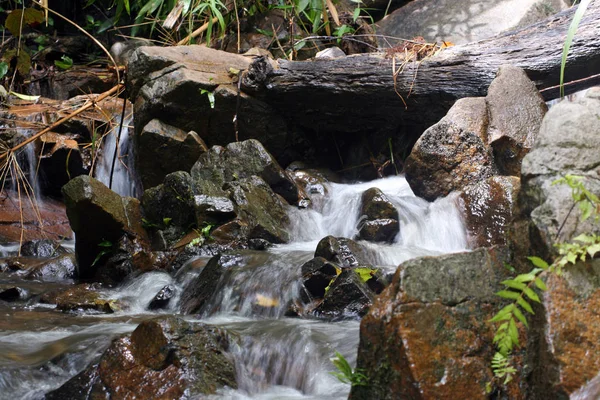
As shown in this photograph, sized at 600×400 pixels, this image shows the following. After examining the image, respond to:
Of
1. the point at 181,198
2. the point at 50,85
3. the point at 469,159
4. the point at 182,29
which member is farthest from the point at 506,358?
the point at 50,85

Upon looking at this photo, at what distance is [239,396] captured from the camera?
292 centimetres

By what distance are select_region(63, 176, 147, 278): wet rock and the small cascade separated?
201 cm

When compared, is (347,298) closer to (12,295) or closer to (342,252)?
(342,252)

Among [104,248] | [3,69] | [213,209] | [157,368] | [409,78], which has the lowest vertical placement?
[157,368]

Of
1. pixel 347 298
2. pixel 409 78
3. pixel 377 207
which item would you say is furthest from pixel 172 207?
pixel 409 78

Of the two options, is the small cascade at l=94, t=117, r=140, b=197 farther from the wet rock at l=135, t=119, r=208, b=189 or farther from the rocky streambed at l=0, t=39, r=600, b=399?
the wet rock at l=135, t=119, r=208, b=189

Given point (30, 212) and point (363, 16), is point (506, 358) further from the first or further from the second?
point (363, 16)

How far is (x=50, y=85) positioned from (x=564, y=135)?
367 inches

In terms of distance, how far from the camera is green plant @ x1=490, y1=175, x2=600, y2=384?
2.03 m

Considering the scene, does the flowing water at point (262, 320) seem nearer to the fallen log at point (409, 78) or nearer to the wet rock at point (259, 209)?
the wet rock at point (259, 209)

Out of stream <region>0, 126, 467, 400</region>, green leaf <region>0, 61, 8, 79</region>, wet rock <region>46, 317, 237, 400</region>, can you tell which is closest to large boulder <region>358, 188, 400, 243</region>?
stream <region>0, 126, 467, 400</region>

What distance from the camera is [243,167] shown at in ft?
21.4

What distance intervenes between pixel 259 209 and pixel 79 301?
6.16 feet

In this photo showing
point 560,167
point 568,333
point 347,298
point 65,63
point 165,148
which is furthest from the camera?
point 65,63
